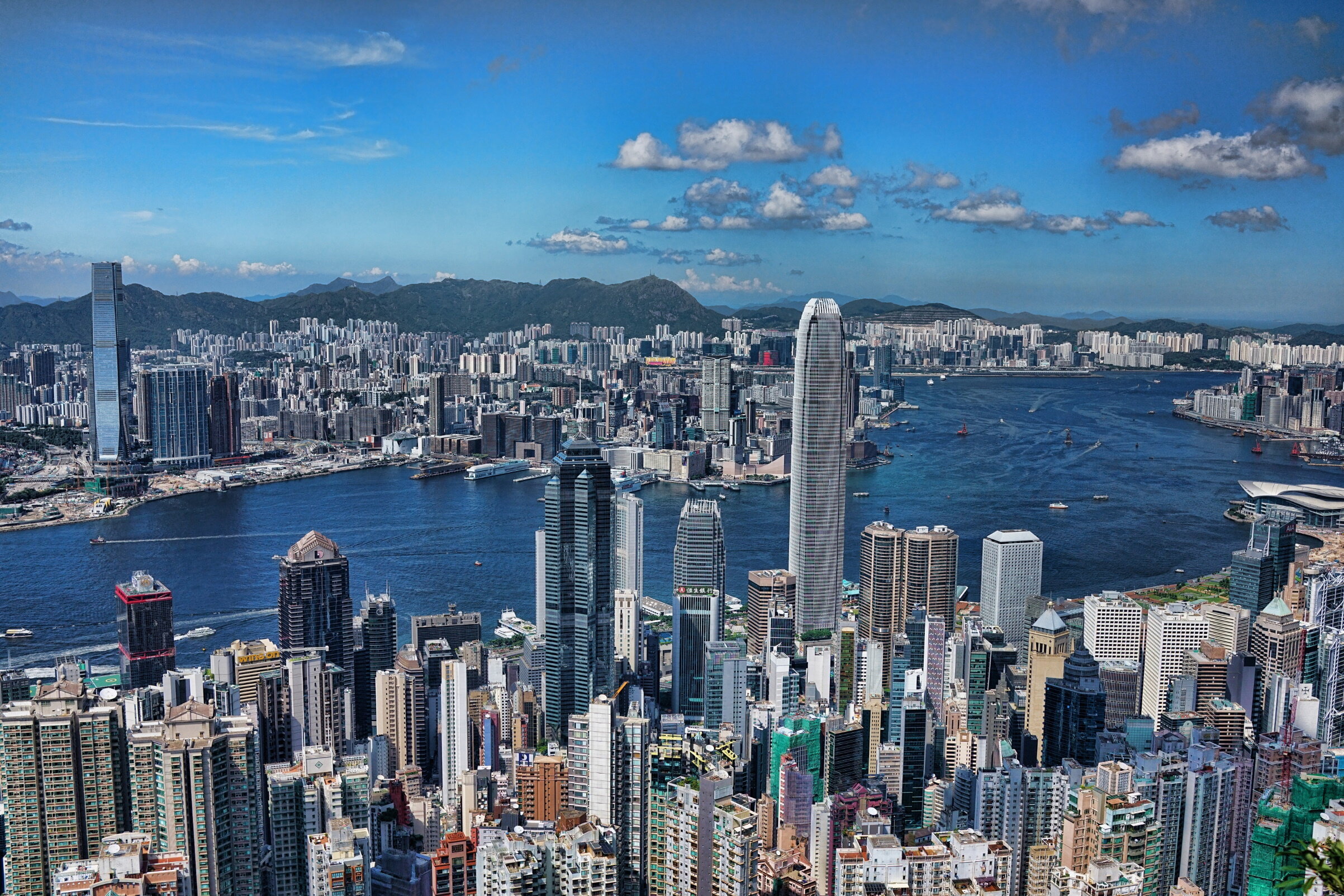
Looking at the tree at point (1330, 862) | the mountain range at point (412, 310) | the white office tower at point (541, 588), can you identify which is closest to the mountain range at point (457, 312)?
the mountain range at point (412, 310)

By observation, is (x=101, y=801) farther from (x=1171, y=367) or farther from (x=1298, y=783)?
(x=1171, y=367)

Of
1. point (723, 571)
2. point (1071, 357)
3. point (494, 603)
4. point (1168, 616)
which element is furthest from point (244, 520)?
point (1071, 357)

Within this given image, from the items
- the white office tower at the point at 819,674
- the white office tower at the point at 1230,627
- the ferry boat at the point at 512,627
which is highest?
the white office tower at the point at 1230,627

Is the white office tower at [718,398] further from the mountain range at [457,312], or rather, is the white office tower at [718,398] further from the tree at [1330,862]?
the tree at [1330,862]

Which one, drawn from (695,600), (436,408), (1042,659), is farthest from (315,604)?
(436,408)

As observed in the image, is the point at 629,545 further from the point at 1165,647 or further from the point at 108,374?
the point at 108,374
